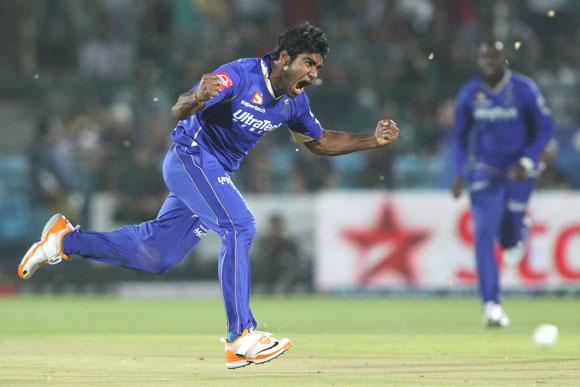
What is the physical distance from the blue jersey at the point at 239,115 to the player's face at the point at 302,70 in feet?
0.48

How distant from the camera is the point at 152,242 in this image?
28.8 ft

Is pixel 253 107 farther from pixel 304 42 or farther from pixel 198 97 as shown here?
pixel 198 97

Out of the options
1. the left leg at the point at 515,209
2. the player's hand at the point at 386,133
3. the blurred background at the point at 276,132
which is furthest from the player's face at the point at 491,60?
the blurred background at the point at 276,132

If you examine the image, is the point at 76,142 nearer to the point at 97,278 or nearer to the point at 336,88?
the point at 97,278

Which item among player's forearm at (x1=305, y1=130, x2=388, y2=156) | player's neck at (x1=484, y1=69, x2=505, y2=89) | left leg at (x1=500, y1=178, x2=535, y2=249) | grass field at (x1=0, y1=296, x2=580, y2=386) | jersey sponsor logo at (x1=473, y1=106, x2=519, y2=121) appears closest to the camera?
grass field at (x1=0, y1=296, x2=580, y2=386)

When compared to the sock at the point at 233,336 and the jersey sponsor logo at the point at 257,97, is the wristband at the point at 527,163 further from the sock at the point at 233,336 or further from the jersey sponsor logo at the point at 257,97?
the sock at the point at 233,336

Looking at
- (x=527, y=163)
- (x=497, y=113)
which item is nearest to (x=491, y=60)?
(x=497, y=113)

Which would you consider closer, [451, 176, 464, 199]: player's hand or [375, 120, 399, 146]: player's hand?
[375, 120, 399, 146]: player's hand

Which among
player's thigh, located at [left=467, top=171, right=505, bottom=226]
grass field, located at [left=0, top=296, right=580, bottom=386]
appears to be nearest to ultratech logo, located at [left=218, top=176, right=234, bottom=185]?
grass field, located at [left=0, top=296, right=580, bottom=386]

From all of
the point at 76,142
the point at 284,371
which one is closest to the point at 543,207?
the point at 76,142

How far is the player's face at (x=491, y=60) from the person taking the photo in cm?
1226

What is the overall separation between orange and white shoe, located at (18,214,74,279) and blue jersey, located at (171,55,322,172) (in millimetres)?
1217

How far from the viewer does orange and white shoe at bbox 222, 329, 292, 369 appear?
7910 mm

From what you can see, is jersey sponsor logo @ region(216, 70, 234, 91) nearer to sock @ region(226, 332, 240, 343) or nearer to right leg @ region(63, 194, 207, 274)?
right leg @ region(63, 194, 207, 274)
